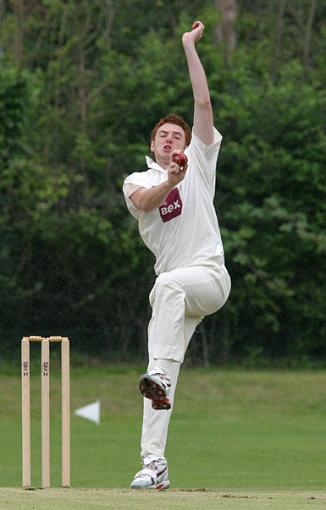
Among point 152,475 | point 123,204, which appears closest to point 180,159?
point 152,475

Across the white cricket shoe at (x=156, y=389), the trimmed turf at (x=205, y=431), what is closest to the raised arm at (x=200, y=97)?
the white cricket shoe at (x=156, y=389)

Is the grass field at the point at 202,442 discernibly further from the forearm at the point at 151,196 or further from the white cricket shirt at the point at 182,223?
the forearm at the point at 151,196

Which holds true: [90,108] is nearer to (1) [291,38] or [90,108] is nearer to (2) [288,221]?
(2) [288,221]

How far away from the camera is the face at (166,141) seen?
236 inches

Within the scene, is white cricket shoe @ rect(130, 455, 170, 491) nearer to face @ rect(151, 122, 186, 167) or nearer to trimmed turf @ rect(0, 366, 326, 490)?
face @ rect(151, 122, 186, 167)

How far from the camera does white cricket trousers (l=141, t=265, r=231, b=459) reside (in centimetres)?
569

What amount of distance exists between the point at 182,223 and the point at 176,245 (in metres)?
0.10

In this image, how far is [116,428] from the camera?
12906 millimetres

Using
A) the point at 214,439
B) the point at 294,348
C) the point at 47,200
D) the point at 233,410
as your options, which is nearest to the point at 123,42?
the point at 47,200

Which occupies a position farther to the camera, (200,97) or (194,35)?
(194,35)

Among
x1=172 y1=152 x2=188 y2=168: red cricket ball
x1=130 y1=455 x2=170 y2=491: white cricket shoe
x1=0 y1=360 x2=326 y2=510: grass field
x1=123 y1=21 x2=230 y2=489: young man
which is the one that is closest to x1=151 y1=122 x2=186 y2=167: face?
x1=123 y1=21 x2=230 y2=489: young man

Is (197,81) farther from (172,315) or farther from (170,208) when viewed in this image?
(172,315)

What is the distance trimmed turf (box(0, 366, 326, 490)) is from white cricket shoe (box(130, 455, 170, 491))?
1627mm

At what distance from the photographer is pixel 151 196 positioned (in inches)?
223
